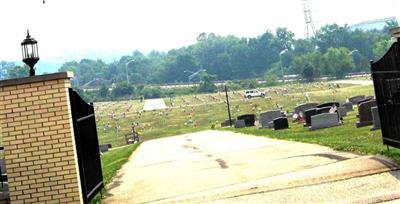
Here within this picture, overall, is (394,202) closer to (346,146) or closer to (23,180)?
(23,180)

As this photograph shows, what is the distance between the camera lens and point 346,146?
14.0m

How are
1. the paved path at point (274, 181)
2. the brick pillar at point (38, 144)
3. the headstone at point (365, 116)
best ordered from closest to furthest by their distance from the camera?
the paved path at point (274, 181) < the brick pillar at point (38, 144) < the headstone at point (365, 116)

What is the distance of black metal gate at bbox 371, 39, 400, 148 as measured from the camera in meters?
9.89

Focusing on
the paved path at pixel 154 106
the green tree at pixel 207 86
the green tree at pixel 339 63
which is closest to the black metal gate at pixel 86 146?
the paved path at pixel 154 106

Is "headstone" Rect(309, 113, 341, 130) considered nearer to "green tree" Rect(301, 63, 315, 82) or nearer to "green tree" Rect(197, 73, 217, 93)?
"green tree" Rect(301, 63, 315, 82)

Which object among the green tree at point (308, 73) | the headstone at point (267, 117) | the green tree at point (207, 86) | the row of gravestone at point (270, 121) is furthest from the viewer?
the green tree at point (207, 86)

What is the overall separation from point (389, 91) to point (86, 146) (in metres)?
5.18

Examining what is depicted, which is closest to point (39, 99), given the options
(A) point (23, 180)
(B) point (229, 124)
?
(A) point (23, 180)

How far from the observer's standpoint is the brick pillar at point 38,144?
27.3 ft

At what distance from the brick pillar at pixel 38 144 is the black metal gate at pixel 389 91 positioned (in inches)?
204

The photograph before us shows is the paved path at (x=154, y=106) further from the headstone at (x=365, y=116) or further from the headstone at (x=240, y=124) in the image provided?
the headstone at (x=365, y=116)

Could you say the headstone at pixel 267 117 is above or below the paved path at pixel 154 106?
below

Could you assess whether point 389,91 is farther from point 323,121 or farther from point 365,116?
point 323,121

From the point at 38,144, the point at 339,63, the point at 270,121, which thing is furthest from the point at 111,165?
the point at 339,63
